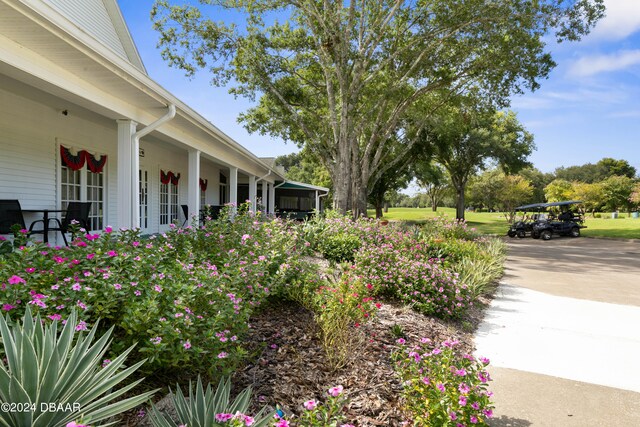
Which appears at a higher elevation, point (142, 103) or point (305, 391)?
point (142, 103)

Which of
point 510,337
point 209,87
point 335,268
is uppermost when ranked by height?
point 209,87

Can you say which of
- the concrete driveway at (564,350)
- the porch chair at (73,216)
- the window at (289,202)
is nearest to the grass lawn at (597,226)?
the concrete driveway at (564,350)

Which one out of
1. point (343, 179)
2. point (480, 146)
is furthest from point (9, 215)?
point (480, 146)

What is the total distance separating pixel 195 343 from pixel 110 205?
7.77 meters

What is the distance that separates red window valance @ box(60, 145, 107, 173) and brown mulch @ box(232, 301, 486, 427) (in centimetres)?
587

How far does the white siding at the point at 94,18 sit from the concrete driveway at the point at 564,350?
8484mm

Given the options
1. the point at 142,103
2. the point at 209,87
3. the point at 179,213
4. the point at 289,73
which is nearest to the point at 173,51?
the point at 209,87

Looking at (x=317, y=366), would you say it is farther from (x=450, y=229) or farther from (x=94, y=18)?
(x=94, y=18)

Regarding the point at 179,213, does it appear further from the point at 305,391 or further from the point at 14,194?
the point at 305,391

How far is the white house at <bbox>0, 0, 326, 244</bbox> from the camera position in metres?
4.09

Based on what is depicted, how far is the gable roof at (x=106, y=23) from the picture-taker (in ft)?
28.2

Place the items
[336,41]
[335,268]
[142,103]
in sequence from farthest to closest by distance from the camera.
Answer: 1. [336,41]
2. [142,103]
3. [335,268]

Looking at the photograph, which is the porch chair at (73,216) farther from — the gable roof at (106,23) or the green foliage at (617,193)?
the green foliage at (617,193)

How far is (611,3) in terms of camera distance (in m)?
11.5
